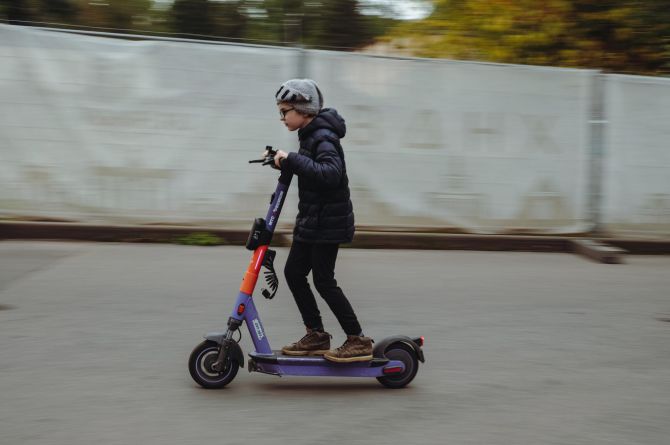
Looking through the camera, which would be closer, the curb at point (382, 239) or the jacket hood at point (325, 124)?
the jacket hood at point (325, 124)

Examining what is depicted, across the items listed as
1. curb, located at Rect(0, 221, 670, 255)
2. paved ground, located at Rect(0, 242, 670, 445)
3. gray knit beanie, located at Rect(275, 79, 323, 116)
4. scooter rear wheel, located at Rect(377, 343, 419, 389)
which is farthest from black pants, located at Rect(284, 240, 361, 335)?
curb, located at Rect(0, 221, 670, 255)

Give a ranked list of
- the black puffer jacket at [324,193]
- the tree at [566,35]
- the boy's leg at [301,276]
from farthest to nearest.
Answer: the tree at [566,35] → the boy's leg at [301,276] → the black puffer jacket at [324,193]

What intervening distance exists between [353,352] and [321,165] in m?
1.11

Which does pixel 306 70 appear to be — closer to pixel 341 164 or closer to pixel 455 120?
pixel 455 120

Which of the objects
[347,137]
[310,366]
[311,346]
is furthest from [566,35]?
[310,366]

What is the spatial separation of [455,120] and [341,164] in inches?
222

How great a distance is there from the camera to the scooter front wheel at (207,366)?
4.70 m

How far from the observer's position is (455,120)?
10.0 m

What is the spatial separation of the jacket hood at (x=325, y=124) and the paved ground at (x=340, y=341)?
1.51 m

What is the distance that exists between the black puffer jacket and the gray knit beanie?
0.08m

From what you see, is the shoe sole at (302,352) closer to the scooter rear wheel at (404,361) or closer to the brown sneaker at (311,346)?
the brown sneaker at (311,346)

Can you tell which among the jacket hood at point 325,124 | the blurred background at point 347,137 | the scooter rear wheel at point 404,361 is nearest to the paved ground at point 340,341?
the scooter rear wheel at point 404,361

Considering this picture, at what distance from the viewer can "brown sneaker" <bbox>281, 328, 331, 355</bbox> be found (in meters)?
4.90

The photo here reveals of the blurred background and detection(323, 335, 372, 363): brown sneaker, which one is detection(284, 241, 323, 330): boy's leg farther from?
the blurred background
